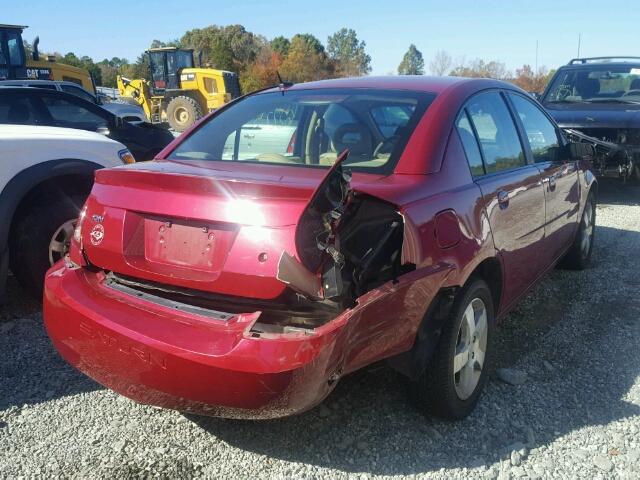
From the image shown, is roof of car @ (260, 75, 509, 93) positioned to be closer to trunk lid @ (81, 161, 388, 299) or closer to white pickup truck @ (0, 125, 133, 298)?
trunk lid @ (81, 161, 388, 299)

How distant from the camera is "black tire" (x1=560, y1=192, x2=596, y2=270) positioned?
5.27 meters

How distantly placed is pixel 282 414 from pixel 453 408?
97cm

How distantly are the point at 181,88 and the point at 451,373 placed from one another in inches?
900

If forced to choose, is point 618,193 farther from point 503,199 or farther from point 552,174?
point 503,199

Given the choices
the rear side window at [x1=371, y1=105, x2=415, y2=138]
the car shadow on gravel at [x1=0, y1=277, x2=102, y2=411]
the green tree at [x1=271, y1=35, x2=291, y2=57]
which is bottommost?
the car shadow on gravel at [x1=0, y1=277, x2=102, y2=411]

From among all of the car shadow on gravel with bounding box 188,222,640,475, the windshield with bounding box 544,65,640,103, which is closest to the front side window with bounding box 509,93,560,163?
the car shadow on gravel with bounding box 188,222,640,475

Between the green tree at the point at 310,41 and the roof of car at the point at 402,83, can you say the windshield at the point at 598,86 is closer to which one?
the roof of car at the point at 402,83

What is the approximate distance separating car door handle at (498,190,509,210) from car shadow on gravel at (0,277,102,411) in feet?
7.82

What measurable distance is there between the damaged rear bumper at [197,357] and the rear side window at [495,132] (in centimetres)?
168

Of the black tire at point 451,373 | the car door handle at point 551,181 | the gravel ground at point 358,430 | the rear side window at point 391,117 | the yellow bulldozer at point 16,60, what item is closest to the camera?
the gravel ground at point 358,430

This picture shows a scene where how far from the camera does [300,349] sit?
7.13 ft

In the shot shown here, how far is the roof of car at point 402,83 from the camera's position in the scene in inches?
133

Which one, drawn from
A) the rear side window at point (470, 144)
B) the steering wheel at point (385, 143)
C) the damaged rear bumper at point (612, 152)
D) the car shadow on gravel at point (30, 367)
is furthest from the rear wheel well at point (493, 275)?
the damaged rear bumper at point (612, 152)

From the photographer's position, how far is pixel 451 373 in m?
2.86
